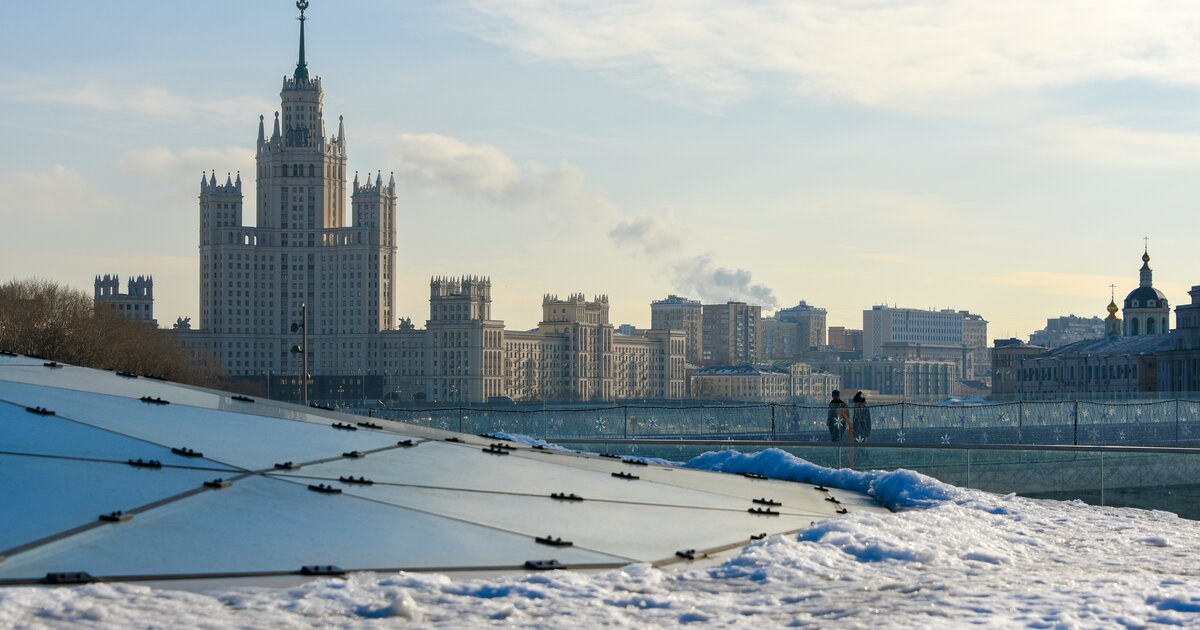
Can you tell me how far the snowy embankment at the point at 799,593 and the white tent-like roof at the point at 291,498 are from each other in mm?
447

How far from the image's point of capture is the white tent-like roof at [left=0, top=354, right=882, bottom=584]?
10.8m

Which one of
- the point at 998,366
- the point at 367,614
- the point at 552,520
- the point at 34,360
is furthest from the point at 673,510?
the point at 998,366

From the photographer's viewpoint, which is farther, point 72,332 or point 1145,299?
point 1145,299

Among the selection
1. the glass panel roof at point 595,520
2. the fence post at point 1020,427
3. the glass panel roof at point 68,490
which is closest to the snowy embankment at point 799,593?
the glass panel roof at point 595,520

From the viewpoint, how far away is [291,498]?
1204 centimetres

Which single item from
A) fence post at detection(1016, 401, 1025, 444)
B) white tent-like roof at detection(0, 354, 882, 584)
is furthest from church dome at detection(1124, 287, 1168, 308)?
white tent-like roof at detection(0, 354, 882, 584)

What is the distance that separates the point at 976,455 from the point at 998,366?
184042mm

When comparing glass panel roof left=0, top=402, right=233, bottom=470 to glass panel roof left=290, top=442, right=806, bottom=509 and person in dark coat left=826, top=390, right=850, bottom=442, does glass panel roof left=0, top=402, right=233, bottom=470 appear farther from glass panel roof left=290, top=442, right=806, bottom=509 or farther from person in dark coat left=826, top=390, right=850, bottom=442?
person in dark coat left=826, top=390, right=850, bottom=442

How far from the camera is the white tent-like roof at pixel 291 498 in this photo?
35.3ft

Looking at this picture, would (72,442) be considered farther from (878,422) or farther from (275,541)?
(878,422)

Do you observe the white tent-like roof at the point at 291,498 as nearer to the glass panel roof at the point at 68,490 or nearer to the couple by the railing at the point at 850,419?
the glass panel roof at the point at 68,490

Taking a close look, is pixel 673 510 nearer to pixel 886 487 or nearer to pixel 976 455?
pixel 886 487

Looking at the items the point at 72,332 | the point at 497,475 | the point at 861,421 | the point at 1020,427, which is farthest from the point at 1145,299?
the point at 497,475

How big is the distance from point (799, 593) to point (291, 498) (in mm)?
3714
